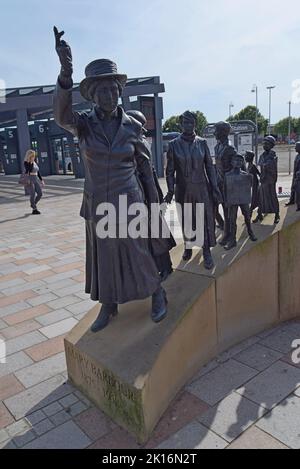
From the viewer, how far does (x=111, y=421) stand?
8.52ft

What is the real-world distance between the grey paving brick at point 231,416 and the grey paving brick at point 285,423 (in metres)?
0.07

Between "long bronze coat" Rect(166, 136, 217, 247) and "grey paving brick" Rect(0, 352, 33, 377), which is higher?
"long bronze coat" Rect(166, 136, 217, 247)

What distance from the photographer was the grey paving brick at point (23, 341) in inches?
142

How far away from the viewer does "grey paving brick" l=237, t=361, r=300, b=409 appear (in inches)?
107

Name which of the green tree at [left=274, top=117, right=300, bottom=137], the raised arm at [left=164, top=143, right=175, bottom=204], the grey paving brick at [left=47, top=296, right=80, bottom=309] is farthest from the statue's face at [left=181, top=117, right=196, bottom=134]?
the green tree at [left=274, top=117, right=300, bottom=137]

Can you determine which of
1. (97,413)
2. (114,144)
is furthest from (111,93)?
(97,413)

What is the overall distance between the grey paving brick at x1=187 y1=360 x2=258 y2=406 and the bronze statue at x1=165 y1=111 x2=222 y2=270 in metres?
0.85

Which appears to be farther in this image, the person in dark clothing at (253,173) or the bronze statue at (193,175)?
the person in dark clothing at (253,173)

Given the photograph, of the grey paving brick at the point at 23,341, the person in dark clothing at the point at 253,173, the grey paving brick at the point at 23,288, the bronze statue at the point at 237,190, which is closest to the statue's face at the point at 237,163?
the bronze statue at the point at 237,190

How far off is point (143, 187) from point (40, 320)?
2.16m

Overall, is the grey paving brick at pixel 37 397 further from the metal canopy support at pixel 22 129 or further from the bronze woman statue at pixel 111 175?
the metal canopy support at pixel 22 129

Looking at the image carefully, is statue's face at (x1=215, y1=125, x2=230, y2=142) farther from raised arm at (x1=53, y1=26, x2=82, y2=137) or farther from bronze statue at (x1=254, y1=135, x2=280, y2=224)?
raised arm at (x1=53, y1=26, x2=82, y2=137)
